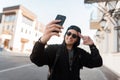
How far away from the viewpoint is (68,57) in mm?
2555

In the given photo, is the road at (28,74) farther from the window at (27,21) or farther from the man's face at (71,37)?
the window at (27,21)

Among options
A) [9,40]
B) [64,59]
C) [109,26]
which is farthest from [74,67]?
[9,40]

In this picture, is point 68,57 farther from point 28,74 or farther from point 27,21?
point 27,21

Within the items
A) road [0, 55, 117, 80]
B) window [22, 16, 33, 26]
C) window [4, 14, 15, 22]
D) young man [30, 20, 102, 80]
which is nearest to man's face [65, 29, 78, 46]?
young man [30, 20, 102, 80]

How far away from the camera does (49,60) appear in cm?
256

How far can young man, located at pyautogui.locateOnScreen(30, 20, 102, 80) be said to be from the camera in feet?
8.20

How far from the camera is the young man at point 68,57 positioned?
2.50 m

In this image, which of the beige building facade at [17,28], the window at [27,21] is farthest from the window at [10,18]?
the window at [27,21]

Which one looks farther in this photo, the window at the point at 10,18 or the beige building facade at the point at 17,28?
the window at the point at 10,18

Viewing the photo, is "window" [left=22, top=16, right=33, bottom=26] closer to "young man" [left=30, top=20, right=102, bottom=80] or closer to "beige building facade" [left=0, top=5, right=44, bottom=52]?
"beige building facade" [left=0, top=5, right=44, bottom=52]

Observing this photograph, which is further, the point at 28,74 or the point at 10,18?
the point at 10,18

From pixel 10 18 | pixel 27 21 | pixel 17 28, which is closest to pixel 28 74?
pixel 17 28

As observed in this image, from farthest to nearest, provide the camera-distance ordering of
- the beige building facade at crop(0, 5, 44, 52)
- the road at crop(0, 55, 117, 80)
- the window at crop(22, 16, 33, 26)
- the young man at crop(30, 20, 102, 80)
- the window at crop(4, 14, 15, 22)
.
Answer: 1. the window at crop(22, 16, 33, 26)
2. the window at crop(4, 14, 15, 22)
3. the beige building facade at crop(0, 5, 44, 52)
4. the road at crop(0, 55, 117, 80)
5. the young man at crop(30, 20, 102, 80)

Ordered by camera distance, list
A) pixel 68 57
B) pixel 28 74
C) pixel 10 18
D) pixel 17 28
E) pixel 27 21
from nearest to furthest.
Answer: pixel 68 57 < pixel 28 74 < pixel 17 28 < pixel 10 18 < pixel 27 21
